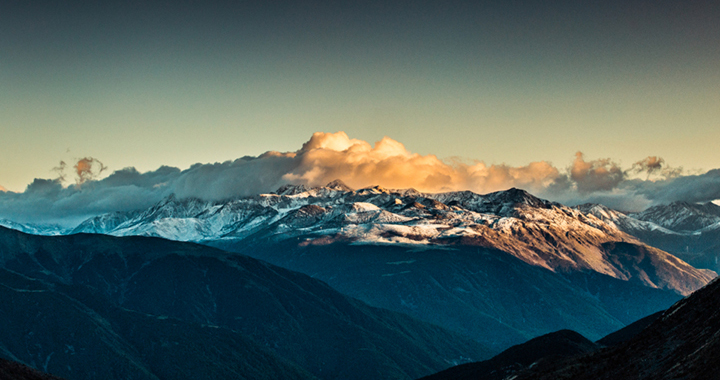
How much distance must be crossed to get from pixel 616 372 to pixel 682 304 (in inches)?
1101

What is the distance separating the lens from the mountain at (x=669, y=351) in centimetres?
13775

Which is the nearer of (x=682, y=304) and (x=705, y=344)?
(x=705, y=344)

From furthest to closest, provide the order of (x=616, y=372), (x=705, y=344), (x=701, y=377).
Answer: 1. (x=616, y=372)
2. (x=705, y=344)
3. (x=701, y=377)

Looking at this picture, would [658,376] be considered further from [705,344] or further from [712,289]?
[712,289]

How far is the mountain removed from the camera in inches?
5423

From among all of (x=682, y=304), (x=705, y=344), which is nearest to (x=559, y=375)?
(x=682, y=304)

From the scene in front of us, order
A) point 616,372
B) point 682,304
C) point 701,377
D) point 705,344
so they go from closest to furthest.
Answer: point 701,377, point 705,344, point 616,372, point 682,304

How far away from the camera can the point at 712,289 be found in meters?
172

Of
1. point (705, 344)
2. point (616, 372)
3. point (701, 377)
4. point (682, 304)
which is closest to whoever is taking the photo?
point (701, 377)

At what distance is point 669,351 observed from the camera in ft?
511

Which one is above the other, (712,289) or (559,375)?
(712,289)

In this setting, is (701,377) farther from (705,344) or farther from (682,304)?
(682,304)

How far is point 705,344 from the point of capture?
140375 millimetres

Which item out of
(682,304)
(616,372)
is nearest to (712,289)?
(682,304)
